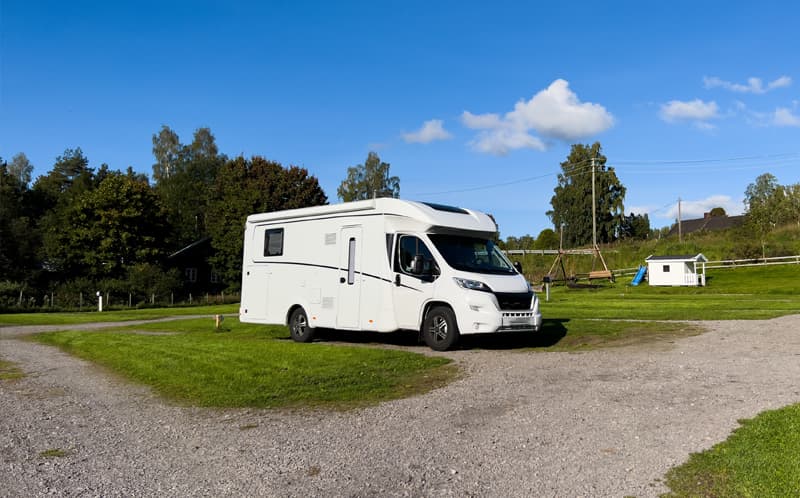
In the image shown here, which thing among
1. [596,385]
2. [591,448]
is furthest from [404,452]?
[596,385]

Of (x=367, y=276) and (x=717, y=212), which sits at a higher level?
(x=717, y=212)

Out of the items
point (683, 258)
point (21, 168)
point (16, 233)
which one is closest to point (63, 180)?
point (21, 168)

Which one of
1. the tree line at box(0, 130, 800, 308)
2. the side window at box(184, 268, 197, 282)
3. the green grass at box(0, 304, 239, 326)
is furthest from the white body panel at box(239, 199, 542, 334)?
the side window at box(184, 268, 197, 282)

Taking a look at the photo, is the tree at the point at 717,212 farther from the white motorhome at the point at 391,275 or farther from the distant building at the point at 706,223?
the white motorhome at the point at 391,275

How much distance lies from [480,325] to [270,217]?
21.5 feet

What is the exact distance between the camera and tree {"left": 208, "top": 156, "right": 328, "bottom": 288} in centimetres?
5603

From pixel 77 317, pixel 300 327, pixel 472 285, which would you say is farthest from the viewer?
pixel 77 317

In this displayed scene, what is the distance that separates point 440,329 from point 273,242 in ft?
17.8

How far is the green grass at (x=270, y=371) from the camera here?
796 centimetres

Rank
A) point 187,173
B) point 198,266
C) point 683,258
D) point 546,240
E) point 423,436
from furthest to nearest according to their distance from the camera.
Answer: point 187,173 < point 546,240 < point 198,266 < point 683,258 < point 423,436

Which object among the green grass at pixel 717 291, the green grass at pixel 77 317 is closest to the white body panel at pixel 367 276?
the green grass at pixel 77 317

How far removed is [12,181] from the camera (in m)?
71.9

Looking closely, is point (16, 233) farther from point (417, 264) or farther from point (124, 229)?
point (417, 264)

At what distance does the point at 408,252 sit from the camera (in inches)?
497
